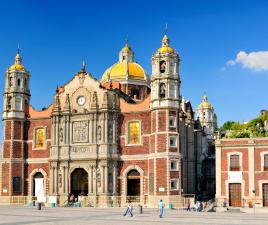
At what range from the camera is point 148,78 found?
3145 inches

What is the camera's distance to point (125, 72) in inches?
3056

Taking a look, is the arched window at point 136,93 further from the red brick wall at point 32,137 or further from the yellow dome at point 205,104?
the yellow dome at point 205,104

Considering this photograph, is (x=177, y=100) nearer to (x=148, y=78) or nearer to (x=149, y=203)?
(x=149, y=203)

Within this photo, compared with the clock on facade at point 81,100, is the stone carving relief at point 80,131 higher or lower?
lower

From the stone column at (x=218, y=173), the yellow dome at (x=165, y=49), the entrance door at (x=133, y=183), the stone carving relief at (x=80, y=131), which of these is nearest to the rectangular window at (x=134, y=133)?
the entrance door at (x=133, y=183)

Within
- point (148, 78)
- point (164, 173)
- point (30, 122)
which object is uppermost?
point (148, 78)

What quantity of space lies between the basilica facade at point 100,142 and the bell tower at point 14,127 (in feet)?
0.44

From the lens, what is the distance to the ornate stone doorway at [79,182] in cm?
6585

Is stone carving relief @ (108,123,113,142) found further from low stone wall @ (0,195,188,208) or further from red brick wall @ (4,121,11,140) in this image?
red brick wall @ (4,121,11,140)

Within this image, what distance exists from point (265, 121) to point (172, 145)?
177 feet

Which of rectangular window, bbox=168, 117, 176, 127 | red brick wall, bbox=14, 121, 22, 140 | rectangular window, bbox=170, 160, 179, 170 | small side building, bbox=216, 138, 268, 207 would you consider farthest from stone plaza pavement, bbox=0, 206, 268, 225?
red brick wall, bbox=14, 121, 22, 140

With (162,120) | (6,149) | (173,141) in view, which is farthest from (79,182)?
(162,120)

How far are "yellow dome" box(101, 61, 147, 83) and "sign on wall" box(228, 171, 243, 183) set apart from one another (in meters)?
26.9

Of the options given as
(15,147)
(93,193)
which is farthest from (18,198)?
(93,193)
